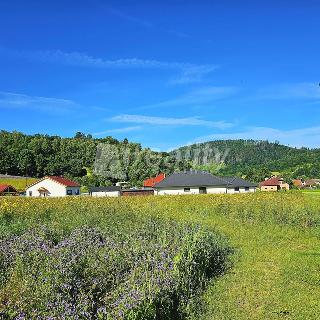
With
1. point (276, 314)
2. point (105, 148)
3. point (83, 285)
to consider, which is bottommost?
point (276, 314)

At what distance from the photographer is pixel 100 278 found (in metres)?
7.74

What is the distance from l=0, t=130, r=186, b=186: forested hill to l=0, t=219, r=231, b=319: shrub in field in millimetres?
80709

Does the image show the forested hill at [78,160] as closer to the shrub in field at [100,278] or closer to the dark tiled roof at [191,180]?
the dark tiled roof at [191,180]

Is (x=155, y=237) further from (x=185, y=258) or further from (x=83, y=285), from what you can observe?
(x=83, y=285)

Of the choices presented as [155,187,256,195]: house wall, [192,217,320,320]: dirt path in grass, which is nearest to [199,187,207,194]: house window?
[155,187,256,195]: house wall

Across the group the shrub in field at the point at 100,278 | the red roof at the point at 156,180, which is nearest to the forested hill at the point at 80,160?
the red roof at the point at 156,180

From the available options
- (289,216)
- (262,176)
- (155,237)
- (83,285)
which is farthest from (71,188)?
(262,176)

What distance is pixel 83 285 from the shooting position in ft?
24.5

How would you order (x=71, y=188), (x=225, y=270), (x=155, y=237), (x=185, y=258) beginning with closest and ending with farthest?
(x=185, y=258)
(x=225, y=270)
(x=155, y=237)
(x=71, y=188)

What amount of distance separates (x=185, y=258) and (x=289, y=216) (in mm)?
13172

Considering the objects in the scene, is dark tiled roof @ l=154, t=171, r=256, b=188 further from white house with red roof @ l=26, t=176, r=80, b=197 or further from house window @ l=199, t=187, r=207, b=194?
white house with red roof @ l=26, t=176, r=80, b=197

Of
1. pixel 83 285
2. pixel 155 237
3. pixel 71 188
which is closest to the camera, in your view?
pixel 83 285

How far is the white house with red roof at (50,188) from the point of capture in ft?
218

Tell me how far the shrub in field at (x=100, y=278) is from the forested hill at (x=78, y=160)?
80.7 meters
